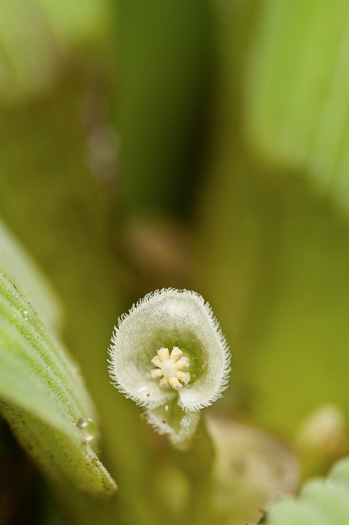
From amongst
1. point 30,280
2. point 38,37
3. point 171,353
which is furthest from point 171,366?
point 38,37

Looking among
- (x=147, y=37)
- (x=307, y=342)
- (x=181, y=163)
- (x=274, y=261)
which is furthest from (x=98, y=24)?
(x=307, y=342)

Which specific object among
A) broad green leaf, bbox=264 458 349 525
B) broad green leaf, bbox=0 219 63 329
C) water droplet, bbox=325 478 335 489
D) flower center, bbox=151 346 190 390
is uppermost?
broad green leaf, bbox=0 219 63 329

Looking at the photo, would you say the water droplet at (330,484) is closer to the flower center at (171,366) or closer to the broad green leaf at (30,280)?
the flower center at (171,366)

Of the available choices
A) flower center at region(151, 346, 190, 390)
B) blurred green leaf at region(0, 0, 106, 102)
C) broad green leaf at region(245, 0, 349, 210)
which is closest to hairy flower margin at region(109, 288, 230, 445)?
flower center at region(151, 346, 190, 390)

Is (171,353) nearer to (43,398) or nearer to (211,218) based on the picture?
(43,398)

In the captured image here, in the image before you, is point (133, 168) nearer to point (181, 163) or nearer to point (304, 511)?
point (181, 163)

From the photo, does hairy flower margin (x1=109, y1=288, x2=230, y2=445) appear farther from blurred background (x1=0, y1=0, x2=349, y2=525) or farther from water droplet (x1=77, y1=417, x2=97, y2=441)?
blurred background (x1=0, y1=0, x2=349, y2=525)
